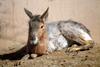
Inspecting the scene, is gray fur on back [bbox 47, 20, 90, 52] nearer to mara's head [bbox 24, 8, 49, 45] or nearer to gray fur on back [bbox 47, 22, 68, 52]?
gray fur on back [bbox 47, 22, 68, 52]

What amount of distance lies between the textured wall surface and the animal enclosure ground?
1.38 m

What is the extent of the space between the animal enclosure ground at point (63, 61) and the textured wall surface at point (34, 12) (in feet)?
4.52

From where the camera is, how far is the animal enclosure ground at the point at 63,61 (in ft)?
27.1

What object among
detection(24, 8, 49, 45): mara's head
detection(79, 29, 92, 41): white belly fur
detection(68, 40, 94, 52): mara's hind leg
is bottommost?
detection(68, 40, 94, 52): mara's hind leg

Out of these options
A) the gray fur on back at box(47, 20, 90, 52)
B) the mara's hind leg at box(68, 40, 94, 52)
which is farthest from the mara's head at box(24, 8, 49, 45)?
the mara's hind leg at box(68, 40, 94, 52)

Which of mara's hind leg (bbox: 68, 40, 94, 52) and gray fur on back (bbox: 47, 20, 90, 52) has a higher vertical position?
gray fur on back (bbox: 47, 20, 90, 52)

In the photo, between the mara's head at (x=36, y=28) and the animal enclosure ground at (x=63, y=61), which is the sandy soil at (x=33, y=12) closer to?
the mara's head at (x=36, y=28)

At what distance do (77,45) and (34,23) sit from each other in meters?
1.73

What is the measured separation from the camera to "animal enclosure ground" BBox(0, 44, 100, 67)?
825cm

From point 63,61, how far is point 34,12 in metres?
2.62

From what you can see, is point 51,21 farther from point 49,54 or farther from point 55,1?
point 49,54

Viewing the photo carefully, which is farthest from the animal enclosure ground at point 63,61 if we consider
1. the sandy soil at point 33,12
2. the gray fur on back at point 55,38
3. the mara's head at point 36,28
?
the sandy soil at point 33,12

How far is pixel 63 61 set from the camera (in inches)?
338

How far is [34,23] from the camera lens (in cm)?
A: 923
